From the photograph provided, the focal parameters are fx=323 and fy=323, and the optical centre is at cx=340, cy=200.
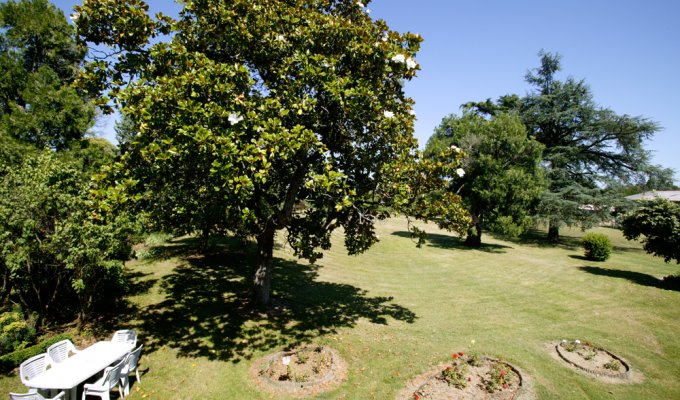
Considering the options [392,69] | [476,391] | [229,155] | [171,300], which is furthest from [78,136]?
[476,391]

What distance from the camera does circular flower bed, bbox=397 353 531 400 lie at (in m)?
7.58

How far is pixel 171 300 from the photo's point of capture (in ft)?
42.8

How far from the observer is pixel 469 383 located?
8.01 metres

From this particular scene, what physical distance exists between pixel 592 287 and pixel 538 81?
105 ft

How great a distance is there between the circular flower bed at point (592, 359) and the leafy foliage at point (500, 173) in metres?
17.2

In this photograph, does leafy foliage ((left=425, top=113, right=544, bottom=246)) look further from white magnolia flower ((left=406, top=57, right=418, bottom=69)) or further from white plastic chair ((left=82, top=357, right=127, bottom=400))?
white plastic chair ((left=82, top=357, right=127, bottom=400))

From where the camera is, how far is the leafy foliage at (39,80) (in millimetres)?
17094

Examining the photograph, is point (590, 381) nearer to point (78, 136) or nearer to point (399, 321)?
point (399, 321)

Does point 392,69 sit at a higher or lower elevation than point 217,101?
higher

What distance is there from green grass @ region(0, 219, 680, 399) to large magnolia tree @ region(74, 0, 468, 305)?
344cm

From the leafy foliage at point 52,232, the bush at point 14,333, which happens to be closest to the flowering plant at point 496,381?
the leafy foliage at point 52,232

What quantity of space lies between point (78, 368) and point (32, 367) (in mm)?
924

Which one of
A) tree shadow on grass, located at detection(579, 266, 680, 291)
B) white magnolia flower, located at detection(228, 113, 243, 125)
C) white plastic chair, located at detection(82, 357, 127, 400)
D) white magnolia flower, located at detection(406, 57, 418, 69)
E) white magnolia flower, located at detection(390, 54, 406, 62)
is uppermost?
white magnolia flower, located at detection(390, 54, 406, 62)

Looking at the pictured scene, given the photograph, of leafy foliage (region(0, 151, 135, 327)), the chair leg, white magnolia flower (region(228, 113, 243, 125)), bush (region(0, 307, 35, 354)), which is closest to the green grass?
the chair leg
